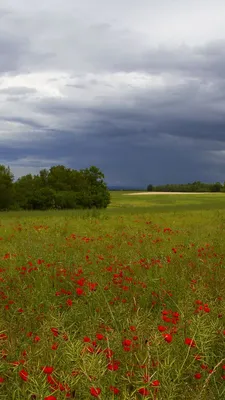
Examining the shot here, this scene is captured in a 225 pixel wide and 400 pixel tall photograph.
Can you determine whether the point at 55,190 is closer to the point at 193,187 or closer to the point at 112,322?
the point at 112,322

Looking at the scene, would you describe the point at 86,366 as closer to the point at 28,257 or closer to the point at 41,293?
the point at 41,293

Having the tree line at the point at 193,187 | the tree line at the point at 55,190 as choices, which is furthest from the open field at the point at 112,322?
the tree line at the point at 193,187

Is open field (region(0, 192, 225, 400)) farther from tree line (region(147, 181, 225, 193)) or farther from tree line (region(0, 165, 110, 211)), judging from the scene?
tree line (region(147, 181, 225, 193))

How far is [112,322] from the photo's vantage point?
153 inches

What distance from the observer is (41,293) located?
527 cm

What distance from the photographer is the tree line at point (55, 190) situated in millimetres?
48156

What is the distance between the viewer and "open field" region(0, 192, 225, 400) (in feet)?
7.97

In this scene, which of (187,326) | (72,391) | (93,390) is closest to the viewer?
(93,390)

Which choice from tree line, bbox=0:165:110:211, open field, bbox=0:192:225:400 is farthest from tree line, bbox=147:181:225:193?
open field, bbox=0:192:225:400

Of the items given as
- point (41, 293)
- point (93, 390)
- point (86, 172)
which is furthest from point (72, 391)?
point (86, 172)

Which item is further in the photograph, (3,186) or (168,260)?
(3,186)

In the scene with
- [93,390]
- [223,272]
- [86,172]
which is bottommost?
[223,272]

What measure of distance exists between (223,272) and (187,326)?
12.0 feet

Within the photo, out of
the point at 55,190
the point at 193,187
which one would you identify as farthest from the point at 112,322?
the point at 193,187
